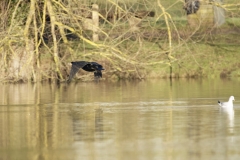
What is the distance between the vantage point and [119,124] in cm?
1558

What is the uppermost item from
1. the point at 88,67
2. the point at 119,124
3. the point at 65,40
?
the point at 65,40

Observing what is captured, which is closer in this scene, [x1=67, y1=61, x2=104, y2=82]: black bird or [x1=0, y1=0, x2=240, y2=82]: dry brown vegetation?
[x1=67, y1=61, x2=104, y2=82]: black bird

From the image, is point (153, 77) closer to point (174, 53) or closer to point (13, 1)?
point (174, 53)

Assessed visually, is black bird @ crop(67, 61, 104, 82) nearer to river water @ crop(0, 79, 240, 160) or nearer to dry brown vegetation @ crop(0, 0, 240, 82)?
river water @ crop(0, 79, 240, 160)

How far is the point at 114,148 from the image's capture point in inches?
492

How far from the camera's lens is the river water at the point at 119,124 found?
40.0 feet

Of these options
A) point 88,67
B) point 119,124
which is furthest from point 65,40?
point 119,124

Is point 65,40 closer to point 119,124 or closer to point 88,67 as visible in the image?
point 88,67

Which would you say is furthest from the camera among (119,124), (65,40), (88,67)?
(65,40)

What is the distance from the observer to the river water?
40.0ft

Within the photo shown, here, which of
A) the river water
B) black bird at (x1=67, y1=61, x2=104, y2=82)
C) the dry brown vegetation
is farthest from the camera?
the dry brown vegetation

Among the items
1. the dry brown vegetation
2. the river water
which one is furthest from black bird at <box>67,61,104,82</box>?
the dry brown vegetation

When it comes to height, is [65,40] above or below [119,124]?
above

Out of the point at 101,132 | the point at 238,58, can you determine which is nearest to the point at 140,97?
the point at 101,132
